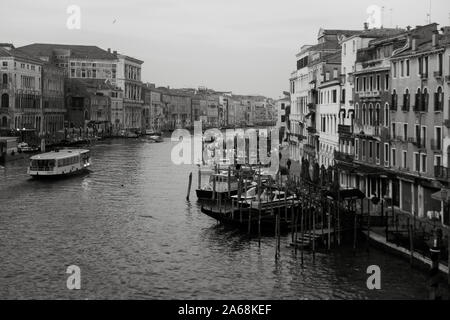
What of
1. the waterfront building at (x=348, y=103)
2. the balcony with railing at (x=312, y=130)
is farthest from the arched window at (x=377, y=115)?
the balcony with railing at (x=312, y=130)

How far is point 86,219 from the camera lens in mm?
21453

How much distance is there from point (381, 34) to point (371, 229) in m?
9.33

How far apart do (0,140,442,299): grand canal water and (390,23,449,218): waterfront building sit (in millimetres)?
2761

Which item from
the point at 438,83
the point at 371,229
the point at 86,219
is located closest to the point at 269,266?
the point at 371,229

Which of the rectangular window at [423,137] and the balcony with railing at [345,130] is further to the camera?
the balcony with railing at [345,130]

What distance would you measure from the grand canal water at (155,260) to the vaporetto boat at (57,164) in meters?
6.49

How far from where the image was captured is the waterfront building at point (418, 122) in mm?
17688

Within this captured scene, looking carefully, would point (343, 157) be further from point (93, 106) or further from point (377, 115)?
point (93, 106)

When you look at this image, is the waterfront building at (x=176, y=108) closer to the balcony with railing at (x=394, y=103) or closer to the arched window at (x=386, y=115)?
the arched window at (x=386, y=115)

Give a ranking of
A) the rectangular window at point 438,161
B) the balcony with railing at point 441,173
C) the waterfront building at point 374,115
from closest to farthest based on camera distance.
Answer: the balcony with railing at point 441,173 < the rectangular window at point 438,161 < the waterfront building at point 374,115

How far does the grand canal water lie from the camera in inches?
542

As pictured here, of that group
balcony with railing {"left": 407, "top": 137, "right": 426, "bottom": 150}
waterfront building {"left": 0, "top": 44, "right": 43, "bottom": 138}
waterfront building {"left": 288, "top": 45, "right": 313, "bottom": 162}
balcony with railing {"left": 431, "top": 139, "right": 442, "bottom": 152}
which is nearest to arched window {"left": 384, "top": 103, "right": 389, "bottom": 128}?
balcony with railing {"left": 407, "top": 137, "right": 426, "bottom": 150}

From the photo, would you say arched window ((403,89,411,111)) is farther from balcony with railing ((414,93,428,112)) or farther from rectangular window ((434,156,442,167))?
rectangular window ((434,156,442,167))
